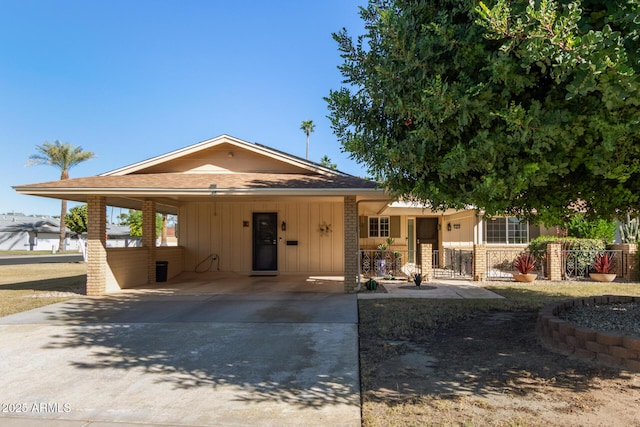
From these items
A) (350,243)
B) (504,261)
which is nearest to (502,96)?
(350,243)

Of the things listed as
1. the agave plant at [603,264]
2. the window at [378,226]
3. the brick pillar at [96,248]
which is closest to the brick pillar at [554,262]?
the agave plant at [603,264]

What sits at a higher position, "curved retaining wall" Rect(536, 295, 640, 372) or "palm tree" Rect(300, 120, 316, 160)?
"palm tree" Rect(300, 120, 316, 160)

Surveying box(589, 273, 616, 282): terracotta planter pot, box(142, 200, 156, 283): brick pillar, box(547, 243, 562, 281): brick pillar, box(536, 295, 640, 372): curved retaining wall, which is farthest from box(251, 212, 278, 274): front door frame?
box(589, 273, 616, 282): terracotta planter pot

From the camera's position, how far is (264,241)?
15.2 m

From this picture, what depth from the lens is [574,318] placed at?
6141mm

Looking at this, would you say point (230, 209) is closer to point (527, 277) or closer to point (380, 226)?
point (380, 226)

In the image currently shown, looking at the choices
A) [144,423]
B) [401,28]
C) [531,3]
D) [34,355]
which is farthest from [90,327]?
[531,3]

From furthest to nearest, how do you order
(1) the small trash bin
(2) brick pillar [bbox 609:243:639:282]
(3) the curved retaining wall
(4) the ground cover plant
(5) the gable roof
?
(1) the small trash bin → (2) brick pillar [bbox 609:243:639:282] → (5) the gable roof → (3) the curved retaining wall → (4) the ground cover plant

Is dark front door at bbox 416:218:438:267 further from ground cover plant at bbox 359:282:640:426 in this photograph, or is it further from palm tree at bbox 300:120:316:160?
palm tree at bbox 300:120:316:160

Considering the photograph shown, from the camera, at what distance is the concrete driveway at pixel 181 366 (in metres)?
3.81

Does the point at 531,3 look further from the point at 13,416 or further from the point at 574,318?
the point at 13,416

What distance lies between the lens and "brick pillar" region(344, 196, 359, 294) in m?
10.8

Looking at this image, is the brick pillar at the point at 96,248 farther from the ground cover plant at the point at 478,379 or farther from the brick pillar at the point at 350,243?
the ground cover plant at the point at 478,379

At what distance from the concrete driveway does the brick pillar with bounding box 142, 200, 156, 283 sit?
4609mm
